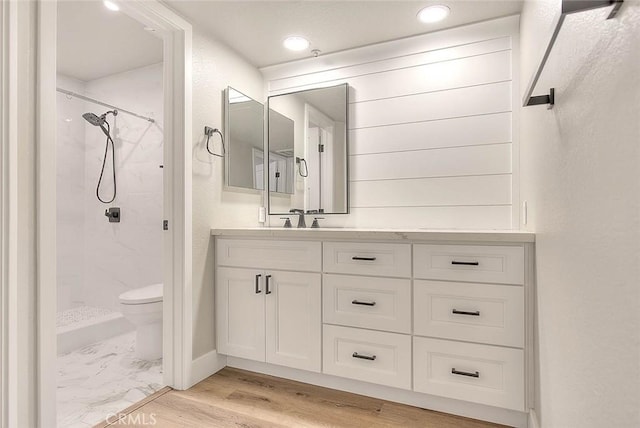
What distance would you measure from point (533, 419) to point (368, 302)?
84 cm

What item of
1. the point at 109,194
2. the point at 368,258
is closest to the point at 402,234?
the point at 368,258

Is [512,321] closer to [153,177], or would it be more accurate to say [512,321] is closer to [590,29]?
[590,29]

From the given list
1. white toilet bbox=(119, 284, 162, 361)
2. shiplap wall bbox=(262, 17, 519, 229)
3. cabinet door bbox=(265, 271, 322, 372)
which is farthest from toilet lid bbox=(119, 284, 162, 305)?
shiplap wall bbox=(262, 17, 519, 229)

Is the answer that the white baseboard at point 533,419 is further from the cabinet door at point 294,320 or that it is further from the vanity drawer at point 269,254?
the vanity drawer at point 269,254

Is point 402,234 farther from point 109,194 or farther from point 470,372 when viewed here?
point 109,194

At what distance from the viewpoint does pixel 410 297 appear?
1.71 metres

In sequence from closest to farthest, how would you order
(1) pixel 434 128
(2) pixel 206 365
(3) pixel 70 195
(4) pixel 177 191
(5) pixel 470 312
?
(5) pixel 470 312 → (4) pixel 177 191 → (2) pixel 206 365 → (1) pixel 434 128 → (3) pixel 70 195

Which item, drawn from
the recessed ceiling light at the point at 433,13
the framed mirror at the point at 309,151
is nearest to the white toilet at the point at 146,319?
the framed mirror at the point at 309,151

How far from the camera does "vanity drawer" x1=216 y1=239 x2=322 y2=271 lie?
193 cm

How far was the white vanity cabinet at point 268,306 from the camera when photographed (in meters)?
1.92

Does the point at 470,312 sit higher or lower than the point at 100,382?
higher

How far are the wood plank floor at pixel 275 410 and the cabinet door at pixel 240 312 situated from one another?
200 millimetres

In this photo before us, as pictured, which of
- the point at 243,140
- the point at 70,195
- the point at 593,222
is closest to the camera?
the point at 593,222

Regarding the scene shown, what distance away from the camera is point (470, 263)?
1.61 meters
